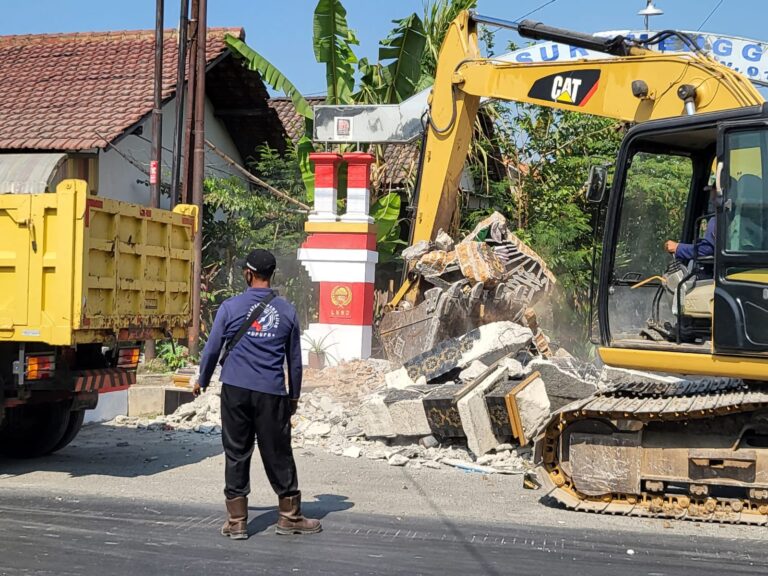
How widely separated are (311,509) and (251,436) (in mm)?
1118

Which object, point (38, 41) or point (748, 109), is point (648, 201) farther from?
point (38, 41)

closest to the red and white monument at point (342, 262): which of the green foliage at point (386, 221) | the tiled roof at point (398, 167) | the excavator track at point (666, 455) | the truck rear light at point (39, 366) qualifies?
the green foliage at point (386, 221)

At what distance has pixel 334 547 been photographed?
646 centimetres

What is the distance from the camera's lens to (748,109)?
7258 millimetres

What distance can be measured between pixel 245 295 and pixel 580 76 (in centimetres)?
427

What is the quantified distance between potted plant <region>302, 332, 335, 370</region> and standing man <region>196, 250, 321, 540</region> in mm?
7765

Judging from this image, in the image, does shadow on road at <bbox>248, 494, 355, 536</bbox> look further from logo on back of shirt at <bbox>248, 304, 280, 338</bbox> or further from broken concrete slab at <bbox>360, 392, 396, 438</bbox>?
broken concrete slab at <bbox>360, 392, 396, 438</bbox>

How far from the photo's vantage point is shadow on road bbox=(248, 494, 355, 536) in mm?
7086

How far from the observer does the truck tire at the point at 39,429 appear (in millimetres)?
9664

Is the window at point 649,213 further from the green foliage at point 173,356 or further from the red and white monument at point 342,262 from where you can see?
the green foliage at point 173,356

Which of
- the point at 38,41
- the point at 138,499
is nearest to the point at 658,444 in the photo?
the point at 138,499

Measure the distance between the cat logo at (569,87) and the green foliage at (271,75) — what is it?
8.19m

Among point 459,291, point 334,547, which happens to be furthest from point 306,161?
point 334,547

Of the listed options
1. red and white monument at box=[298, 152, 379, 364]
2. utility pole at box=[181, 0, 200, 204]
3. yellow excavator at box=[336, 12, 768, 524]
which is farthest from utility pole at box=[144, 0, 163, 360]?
yellow excavator at box=[336, 12, 768, 524]
